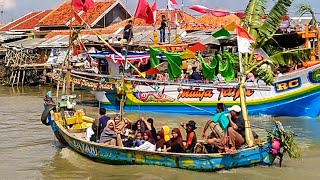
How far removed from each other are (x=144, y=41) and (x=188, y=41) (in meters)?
3.04

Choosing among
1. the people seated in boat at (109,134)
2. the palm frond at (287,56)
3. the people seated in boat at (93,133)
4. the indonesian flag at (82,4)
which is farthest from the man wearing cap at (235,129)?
the indonesian flag at (82,4)

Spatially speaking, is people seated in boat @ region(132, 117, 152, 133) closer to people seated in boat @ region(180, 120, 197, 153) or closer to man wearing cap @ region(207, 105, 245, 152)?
people seated in boat @ region(180, 120, 197, 153)

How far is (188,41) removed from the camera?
74.5 ft

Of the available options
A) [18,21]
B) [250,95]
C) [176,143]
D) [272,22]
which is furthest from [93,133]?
[18,21]

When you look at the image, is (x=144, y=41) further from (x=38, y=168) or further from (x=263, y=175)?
(x=263, y=175)

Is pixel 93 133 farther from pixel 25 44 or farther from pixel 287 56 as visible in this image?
pixel 25 44

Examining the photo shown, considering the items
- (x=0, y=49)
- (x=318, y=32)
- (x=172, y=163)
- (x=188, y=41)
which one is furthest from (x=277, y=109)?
(x=0, y=49)

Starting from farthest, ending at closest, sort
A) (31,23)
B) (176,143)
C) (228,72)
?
(31,23) → (228,72) → (176,143)

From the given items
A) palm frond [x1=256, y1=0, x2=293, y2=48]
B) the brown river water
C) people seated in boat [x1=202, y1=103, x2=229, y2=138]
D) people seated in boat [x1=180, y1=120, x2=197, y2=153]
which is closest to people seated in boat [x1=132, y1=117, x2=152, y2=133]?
the brown river water

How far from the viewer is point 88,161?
1262 centimetres

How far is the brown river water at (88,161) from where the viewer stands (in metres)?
10.9

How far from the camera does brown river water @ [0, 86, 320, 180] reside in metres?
10.9

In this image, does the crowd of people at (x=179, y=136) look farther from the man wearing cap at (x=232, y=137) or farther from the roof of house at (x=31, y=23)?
the roof of house at (x=31, y=23)

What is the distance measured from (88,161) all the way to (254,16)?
5.31 meters
